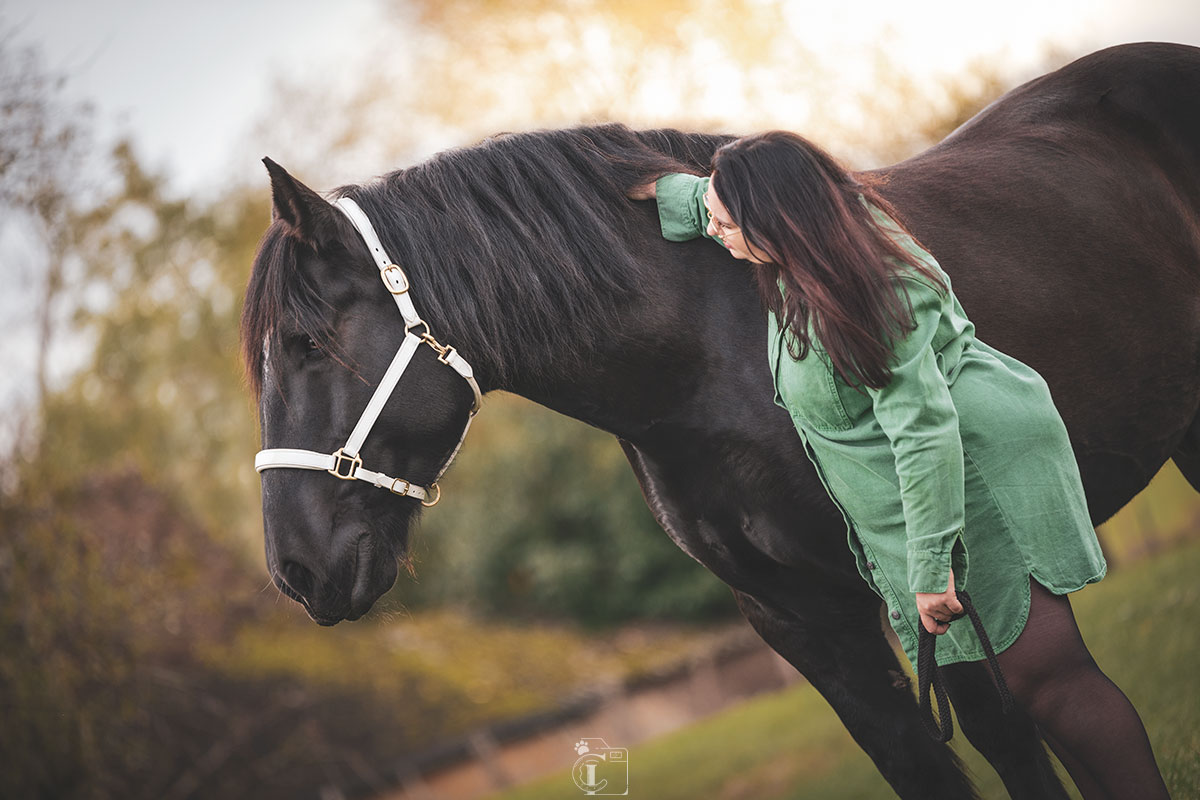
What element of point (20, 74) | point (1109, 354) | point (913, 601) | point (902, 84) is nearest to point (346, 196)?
point (913, 601)

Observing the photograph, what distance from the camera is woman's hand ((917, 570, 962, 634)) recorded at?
1.77 meters

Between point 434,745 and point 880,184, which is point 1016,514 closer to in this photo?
point 880,184

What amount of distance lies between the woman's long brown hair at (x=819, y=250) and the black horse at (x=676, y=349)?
29 centimetres

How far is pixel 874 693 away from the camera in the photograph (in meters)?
2.42

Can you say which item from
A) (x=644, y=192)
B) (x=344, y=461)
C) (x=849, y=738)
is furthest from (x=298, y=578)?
(x=849, y=738)

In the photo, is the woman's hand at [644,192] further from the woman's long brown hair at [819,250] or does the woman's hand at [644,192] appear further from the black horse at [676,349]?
the woman's long brown hair at [819,250]

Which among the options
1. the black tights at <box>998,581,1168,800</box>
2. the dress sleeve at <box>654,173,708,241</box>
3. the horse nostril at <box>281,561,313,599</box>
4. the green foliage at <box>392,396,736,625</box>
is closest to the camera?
the black tights at <box>998,581,1168,800</box>

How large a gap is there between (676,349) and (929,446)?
667 mm

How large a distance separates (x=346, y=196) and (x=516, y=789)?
637 cm

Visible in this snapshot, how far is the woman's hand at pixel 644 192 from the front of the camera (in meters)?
2.25

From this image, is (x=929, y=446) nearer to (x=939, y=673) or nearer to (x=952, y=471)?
(x=952, y=471)

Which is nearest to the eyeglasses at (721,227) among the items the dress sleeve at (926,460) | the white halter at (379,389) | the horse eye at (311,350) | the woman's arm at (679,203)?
the woman's arm at (679,203)

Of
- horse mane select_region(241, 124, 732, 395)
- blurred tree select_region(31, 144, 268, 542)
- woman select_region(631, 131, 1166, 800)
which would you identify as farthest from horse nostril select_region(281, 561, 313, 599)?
blurred tree select_region(31, 144, 268, 542)

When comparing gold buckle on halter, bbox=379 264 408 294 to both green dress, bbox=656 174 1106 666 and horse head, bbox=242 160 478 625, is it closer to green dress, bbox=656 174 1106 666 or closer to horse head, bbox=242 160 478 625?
horse head, bbox=242 160 478 625
